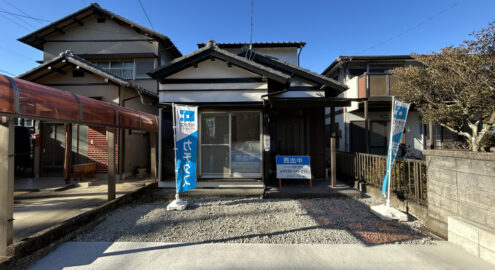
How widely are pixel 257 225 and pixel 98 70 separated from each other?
25.1 feet

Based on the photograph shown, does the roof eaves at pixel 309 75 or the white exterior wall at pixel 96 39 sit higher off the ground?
the white exterior wall at pixel 96 39

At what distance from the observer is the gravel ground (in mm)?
3396

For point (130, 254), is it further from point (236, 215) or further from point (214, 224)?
point (236, 215)

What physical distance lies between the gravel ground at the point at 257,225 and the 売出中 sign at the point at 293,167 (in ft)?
3.75

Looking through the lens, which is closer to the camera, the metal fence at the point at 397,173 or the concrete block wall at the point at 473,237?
the concrete block wall at the point at 473,237

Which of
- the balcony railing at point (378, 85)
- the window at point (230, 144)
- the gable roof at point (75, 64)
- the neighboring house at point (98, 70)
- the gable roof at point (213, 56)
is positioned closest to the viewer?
the gable roof at point (213, 56)

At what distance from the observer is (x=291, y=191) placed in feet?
18.4

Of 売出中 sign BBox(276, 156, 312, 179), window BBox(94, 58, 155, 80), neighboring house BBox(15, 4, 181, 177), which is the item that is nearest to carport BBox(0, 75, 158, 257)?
neighboring house BBox(15, 4, 181, 177)

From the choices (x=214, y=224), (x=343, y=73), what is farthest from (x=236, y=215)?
(x=343, y=73)

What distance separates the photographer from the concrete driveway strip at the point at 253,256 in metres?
2.70

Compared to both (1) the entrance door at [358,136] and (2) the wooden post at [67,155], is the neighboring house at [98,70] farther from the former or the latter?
(1) the entrance door at [358,136]

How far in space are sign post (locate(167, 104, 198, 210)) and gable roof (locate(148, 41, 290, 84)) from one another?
191cm

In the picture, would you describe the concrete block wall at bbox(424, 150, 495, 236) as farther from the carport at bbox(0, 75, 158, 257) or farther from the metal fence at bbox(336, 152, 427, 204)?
the carport at bbox(0, 75, 158, 257)

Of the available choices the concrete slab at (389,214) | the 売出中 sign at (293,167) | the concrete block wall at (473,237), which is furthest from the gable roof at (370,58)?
the concrete block wall at (473,237)
